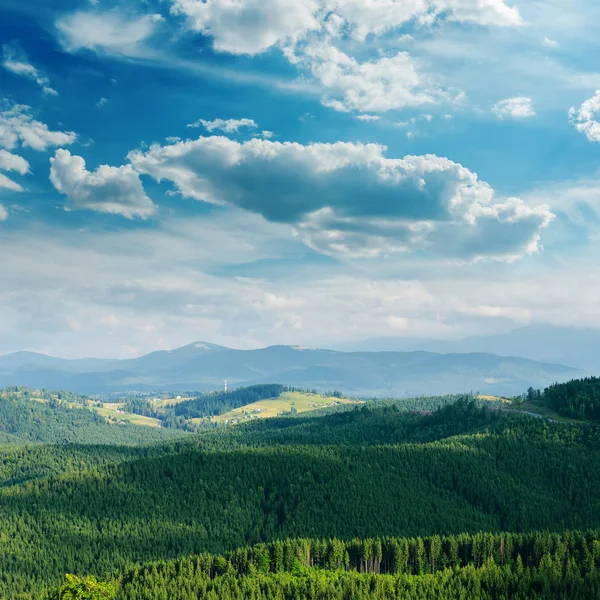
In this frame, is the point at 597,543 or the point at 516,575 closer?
the point at 516,575

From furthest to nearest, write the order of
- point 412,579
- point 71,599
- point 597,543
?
1. point 597,543
2. point 412,579
3. point 71,599

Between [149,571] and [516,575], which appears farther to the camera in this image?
[149,571]

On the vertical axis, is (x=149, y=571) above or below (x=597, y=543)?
below

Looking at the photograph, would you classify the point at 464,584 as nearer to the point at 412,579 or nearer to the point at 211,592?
the point at 412,579

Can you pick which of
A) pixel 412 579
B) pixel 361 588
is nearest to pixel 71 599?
pixel 361 588

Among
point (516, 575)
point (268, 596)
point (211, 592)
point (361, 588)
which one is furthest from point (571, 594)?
point (211, 592)

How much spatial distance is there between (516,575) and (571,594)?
16654 mm

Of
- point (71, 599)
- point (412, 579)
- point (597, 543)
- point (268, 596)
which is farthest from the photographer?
point (597, 543)

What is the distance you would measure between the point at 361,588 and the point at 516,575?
4440 cm

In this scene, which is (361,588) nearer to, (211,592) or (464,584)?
(464,584)

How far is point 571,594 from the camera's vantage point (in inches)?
6324

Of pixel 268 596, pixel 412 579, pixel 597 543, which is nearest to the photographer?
pixel 268 596

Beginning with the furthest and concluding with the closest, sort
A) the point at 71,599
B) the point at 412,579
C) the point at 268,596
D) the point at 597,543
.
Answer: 1. the point at 597,543
2. the point at 412,579
3. the point at 268,596
4. the point at 71,599

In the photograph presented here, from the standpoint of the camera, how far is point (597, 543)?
196m
